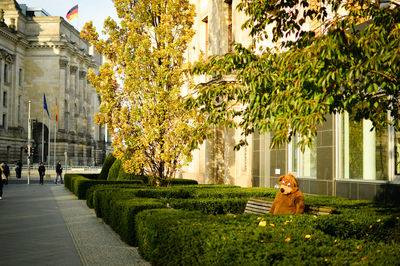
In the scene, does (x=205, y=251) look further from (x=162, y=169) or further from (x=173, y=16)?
(x=173, y=16)

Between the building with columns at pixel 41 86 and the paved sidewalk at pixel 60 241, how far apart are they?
5903 cm

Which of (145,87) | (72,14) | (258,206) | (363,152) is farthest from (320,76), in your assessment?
(72,14)

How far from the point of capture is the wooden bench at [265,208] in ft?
29.2

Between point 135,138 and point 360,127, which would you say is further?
point 135,138

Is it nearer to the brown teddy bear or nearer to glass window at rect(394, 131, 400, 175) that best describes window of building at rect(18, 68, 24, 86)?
glass window at rect(394, 131, 400, 175)

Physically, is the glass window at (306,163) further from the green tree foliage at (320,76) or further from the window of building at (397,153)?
the green tree foliage at (320,76)

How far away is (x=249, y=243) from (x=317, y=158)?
1054 cm

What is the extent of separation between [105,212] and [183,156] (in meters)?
4.11

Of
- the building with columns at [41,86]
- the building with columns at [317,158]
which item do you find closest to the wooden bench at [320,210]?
the building with columns at [317,158]

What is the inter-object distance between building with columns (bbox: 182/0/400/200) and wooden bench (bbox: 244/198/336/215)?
6.67 feet

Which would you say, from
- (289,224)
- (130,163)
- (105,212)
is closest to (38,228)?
(105,212)

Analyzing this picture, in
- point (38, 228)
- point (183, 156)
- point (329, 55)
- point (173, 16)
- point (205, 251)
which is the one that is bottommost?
point (38, 228)

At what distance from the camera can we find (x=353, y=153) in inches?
541

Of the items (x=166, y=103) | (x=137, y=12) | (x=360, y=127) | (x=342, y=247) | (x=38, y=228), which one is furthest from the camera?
(x=137, y=12)
